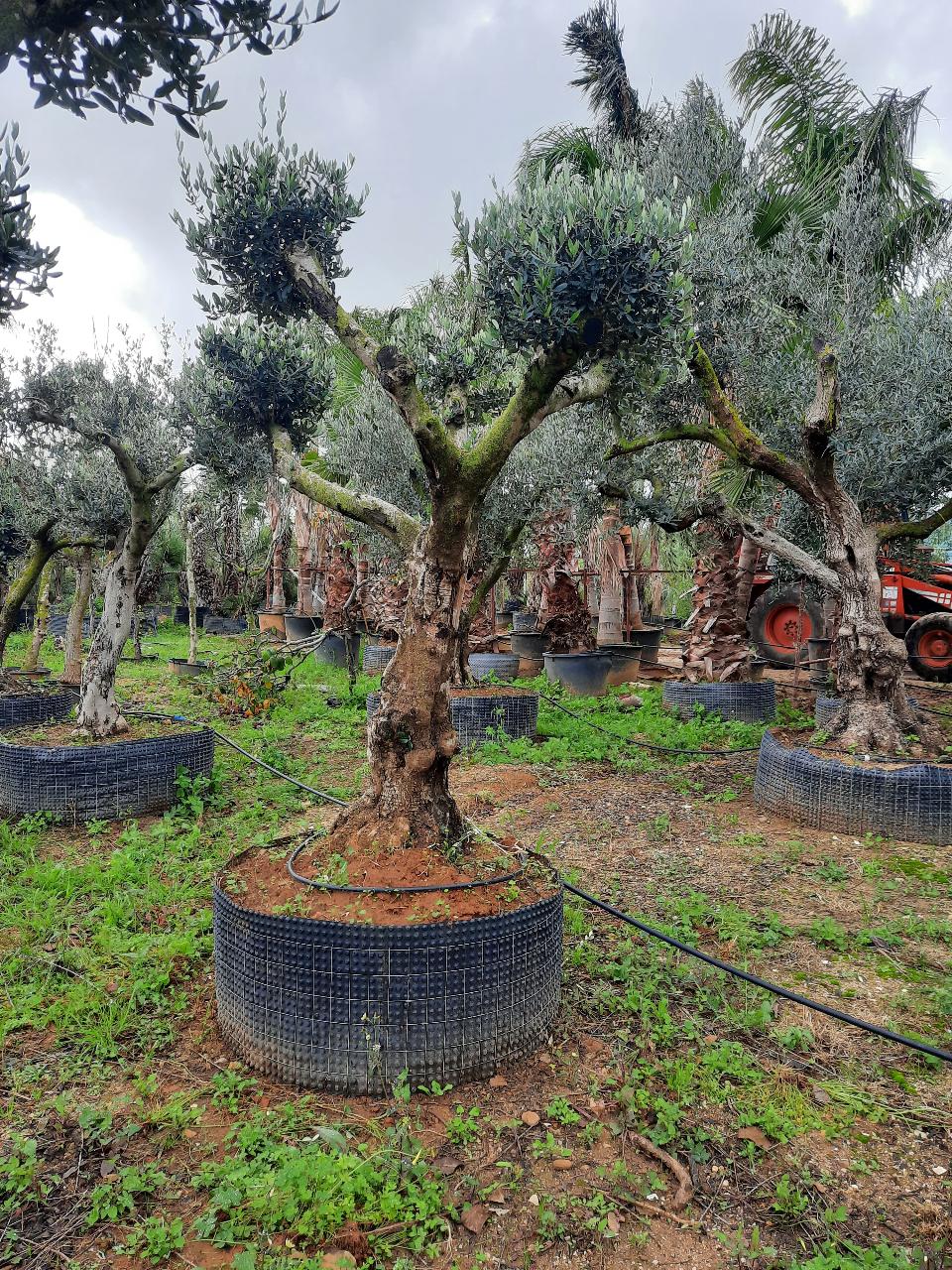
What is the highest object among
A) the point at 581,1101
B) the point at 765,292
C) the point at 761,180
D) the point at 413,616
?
the point at 761,180

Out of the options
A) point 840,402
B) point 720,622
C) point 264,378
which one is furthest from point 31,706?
point 840,402

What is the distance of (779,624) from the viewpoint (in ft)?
57.1

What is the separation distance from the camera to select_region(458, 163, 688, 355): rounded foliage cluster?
4.09 m

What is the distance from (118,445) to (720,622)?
29.5 ft

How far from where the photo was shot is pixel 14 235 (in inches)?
179

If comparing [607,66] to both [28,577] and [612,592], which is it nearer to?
[612,592]

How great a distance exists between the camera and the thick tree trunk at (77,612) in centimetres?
1265

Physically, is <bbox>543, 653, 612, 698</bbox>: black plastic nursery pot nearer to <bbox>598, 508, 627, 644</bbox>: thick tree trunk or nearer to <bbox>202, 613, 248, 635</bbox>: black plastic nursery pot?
<bbox>598, 508, 627, 644</bbox>: thick tree trunk

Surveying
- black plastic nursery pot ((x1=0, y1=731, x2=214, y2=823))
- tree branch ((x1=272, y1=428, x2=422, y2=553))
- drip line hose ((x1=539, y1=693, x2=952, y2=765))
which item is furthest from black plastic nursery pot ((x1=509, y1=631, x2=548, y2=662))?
tree branch ((x1=272, y1=428, x2=422, y2=553))

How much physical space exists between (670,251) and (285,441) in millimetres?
A: 3103

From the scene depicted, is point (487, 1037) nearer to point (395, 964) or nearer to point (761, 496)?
point (395, 964)

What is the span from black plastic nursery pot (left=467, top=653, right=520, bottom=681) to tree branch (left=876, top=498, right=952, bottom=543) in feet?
21.8

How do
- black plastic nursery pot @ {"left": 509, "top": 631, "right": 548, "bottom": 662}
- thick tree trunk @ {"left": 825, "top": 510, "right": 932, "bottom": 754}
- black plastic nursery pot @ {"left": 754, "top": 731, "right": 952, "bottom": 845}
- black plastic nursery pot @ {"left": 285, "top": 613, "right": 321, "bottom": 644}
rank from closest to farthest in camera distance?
black plastic nursery pot @ {"left": 754, "top": 731, "right": 952, "bottom": 845}
thick tree trunk @ {"left": 825, "top": 510, "right": 932, "bottom": 754}
black plastic nursery pot @ {"left": 509, "top": 631, "right": 548, "bottom": 662}
black plastic nursery pot @ {"left": 285, "top": 613, "right": 321, "bottom": 644}

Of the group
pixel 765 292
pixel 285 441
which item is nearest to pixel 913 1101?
pixel 285 441
